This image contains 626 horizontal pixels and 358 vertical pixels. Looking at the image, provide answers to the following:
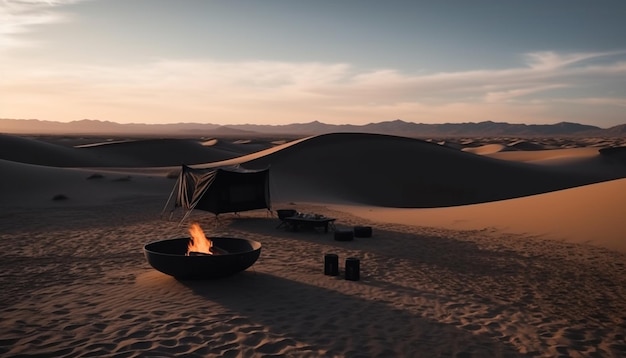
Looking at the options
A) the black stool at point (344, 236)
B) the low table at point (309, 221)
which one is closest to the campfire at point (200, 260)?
the black stool at point (344, 236)

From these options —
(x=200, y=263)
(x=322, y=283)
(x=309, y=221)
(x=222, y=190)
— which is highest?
(x=222, y=190)

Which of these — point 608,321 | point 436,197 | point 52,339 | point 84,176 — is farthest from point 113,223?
point 436,197

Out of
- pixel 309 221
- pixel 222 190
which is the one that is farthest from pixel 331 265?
pixel 222 190

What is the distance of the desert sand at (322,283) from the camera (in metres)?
7.52

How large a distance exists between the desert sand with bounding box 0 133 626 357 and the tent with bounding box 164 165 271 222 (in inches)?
28.4

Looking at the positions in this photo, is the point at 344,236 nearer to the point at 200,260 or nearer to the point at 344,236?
the point at 344,236

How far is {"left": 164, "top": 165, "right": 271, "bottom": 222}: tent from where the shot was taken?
19.3 meters

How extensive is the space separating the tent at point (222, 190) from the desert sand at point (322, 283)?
2.37ft

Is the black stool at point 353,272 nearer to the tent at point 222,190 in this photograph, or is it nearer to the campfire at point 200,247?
the campfire at point 200,247

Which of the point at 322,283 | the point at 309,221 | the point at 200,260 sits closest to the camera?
the point at 200,260

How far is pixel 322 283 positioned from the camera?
10617 millimetres

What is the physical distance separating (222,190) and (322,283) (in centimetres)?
969

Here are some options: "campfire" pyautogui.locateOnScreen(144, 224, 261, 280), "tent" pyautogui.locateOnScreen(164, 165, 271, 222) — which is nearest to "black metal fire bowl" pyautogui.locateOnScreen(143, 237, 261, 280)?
"campfire" pyautogui.locateOnScreen(144, 224, 261, 280)

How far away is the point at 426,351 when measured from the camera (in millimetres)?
7262
